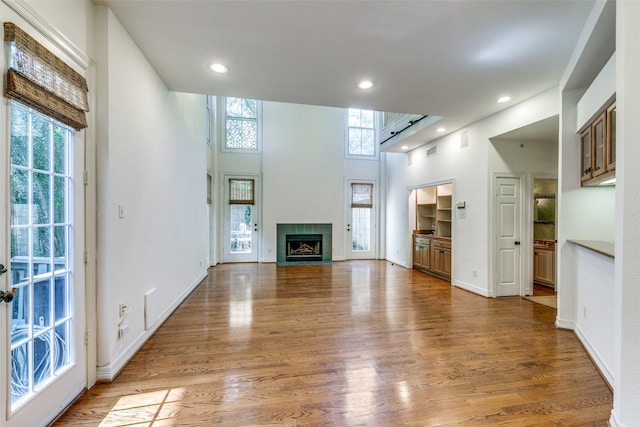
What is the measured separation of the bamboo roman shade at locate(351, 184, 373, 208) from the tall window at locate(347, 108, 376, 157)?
946 mm

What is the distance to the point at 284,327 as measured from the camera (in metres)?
3.17

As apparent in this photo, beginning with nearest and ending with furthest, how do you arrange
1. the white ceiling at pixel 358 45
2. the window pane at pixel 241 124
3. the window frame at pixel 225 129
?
A: the white ceiling at pixel 358 45
the window frame at pixel 225 129
the window pane at pixel 241 124

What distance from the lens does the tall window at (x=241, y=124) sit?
23.9 feet

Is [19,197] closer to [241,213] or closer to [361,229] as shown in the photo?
[241,213]

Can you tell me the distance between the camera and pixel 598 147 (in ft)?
8.38

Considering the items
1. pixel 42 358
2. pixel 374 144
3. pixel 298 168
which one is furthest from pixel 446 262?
pixel 42 358

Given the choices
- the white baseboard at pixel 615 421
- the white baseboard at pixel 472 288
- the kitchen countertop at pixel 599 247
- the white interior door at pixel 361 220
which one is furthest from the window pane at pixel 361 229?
the white baseboard at pixel 615 421

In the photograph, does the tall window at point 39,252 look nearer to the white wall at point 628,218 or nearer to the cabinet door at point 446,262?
the white wall at point 628,218

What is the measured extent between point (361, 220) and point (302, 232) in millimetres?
1817

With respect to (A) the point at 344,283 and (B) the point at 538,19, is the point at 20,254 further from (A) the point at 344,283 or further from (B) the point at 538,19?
(A) the point at 344,283

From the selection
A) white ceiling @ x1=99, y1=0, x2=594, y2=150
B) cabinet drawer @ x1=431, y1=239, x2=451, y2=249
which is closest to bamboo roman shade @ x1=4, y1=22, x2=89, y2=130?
white ceiling @ x1=99, y1=0, x2=594, y2=150

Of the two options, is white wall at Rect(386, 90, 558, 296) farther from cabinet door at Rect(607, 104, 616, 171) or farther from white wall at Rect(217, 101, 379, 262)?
white wall at Rect(217, 101, 379, 262)

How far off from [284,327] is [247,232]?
15.3 feet

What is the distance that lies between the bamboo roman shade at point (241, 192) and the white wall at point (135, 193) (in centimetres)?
333
